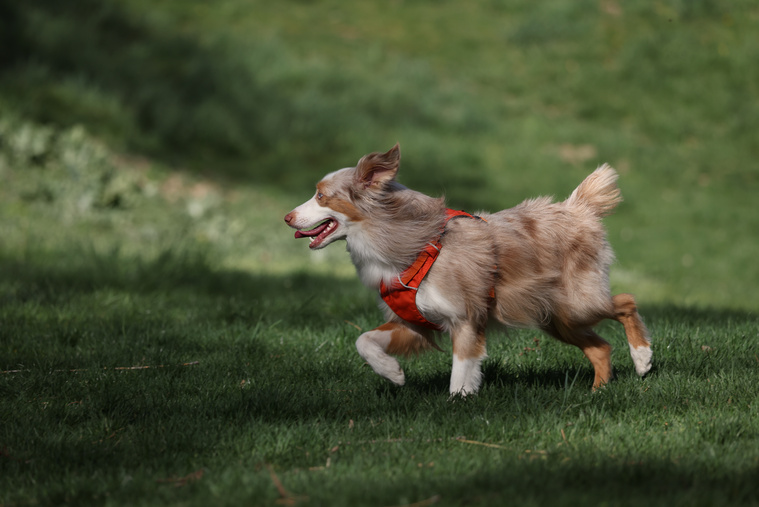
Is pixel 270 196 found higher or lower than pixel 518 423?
higher

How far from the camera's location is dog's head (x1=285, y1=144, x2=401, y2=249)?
4.45 m

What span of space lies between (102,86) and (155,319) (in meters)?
9.62

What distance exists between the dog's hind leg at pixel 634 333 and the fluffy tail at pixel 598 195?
0.56 meters

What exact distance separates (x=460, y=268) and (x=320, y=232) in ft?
2.67

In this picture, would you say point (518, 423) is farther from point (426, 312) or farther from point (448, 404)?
point (426, 312)

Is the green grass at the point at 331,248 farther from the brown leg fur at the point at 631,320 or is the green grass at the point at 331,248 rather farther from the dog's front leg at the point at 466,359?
the brown leg fur at the point at 631,320

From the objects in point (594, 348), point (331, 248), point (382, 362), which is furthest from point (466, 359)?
point (331, 248)

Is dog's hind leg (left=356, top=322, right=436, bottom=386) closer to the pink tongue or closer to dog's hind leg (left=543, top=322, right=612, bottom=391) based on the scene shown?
the pink tongue

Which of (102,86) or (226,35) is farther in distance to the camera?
(226,35)

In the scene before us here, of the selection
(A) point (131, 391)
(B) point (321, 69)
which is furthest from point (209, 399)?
(B) point (321, 69)

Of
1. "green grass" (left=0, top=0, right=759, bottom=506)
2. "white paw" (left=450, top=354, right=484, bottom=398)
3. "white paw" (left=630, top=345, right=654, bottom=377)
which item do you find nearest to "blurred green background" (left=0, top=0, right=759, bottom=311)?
"green grass" (left=0, top=0, right=759, bottom=506)

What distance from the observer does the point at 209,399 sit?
4465 mm

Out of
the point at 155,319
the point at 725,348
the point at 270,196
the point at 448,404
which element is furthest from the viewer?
the point at 270,196

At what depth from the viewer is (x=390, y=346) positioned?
462 centimetres
